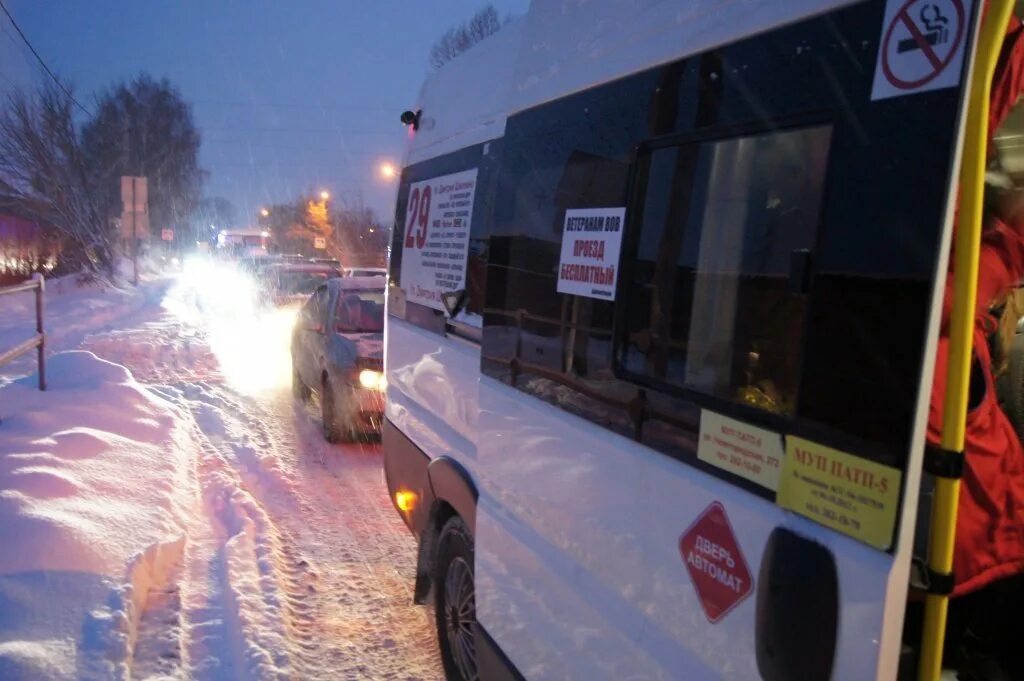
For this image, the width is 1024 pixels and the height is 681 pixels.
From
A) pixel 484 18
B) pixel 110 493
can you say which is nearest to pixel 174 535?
pixel 110 493

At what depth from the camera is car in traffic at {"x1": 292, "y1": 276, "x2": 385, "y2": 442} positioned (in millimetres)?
7562

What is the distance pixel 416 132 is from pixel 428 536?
2.43m

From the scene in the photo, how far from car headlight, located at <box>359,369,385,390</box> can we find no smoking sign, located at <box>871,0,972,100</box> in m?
6.52

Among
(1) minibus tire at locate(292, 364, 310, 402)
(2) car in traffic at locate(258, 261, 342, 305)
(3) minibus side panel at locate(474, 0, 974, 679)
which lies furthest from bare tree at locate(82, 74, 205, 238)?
(3) minibus side panel at locate(474, 0, 974, 679)

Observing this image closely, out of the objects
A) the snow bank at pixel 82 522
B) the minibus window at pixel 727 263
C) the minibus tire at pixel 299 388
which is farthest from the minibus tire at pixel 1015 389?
the minibus tire at pixel 299 388

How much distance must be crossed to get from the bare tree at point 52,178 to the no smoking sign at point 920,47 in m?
31.3

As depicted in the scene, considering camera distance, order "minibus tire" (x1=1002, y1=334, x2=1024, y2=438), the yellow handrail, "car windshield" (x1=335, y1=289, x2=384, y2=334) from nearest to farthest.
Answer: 1. the yellow handrail
2. "minibus tire" (x1=1002, y1=334, x2=1024, y2=438)
3. "car windshield" (x1=335, y1=289, x2=384, y2=334)

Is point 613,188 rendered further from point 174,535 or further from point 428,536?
point 174,535

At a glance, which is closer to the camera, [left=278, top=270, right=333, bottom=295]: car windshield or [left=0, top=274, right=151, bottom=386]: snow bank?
[left=0, top=274, right=151, bottom=386]: snow bank

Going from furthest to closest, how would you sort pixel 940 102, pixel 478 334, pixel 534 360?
1. pixel 478 334
2. pixel 534 360
3. pixel 940 102

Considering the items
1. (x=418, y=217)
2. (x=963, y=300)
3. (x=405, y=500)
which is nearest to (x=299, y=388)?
(x=405, y=500)

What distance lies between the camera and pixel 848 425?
1411mm

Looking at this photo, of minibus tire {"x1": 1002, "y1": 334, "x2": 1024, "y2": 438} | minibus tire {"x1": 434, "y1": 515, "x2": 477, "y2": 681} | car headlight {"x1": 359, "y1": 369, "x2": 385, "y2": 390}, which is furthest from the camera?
car headlight {"x1": 359, "y1": 369, "x2": 385, "y2": 390}

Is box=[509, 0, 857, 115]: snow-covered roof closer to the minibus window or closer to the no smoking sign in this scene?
the no smoking sign
